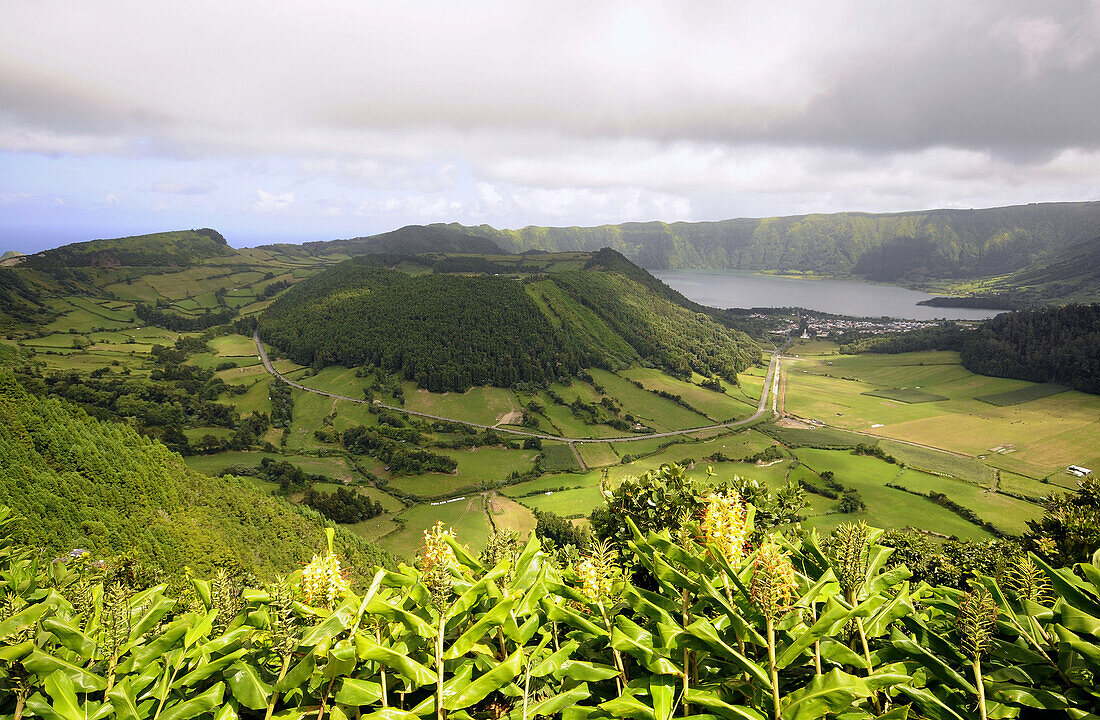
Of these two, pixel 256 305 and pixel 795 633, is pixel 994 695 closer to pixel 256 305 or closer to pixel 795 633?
pixel 795 633

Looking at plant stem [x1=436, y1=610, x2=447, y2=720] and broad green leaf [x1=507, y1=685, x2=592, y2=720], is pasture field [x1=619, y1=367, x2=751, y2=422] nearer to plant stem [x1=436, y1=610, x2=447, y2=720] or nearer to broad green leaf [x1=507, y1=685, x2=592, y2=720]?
broad green leaf [x1=507, y1=685, x2=592, y2=720]

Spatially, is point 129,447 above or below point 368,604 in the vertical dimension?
below

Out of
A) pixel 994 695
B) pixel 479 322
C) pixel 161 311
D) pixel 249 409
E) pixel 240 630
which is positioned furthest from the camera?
pixel 161 311

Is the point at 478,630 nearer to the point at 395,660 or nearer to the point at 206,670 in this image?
the point at 395,660

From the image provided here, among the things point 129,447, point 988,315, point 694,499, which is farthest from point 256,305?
point 988,315

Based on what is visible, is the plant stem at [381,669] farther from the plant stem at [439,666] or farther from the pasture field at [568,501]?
the pasture field at [568,501]

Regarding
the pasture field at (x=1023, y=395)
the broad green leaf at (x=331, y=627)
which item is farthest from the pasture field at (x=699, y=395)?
the broad green leaf at (x=331, y=627)

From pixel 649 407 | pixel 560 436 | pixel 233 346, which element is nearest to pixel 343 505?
pixel 560 436
